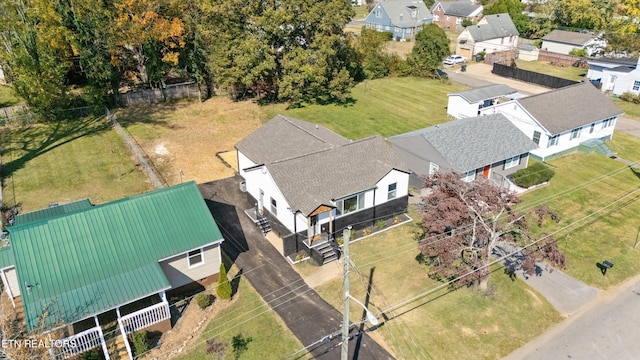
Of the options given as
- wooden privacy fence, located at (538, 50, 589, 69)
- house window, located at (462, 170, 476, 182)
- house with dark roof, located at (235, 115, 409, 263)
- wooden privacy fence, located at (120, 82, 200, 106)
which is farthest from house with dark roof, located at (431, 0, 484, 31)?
house with dark roof, located at (235, 115, 409, 263)

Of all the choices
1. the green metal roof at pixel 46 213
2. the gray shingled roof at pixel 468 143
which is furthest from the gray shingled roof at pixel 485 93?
the green metal roof at pixel 46 213

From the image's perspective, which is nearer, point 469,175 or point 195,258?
point 195,258

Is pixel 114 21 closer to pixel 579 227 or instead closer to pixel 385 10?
pixel 579 227

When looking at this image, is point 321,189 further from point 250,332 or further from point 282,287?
point 250,332

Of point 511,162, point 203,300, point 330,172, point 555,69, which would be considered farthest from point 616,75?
point 203,300

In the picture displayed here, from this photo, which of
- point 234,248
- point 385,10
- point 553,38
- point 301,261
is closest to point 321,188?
point 301,261

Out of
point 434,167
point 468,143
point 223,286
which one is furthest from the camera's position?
point 468,143
